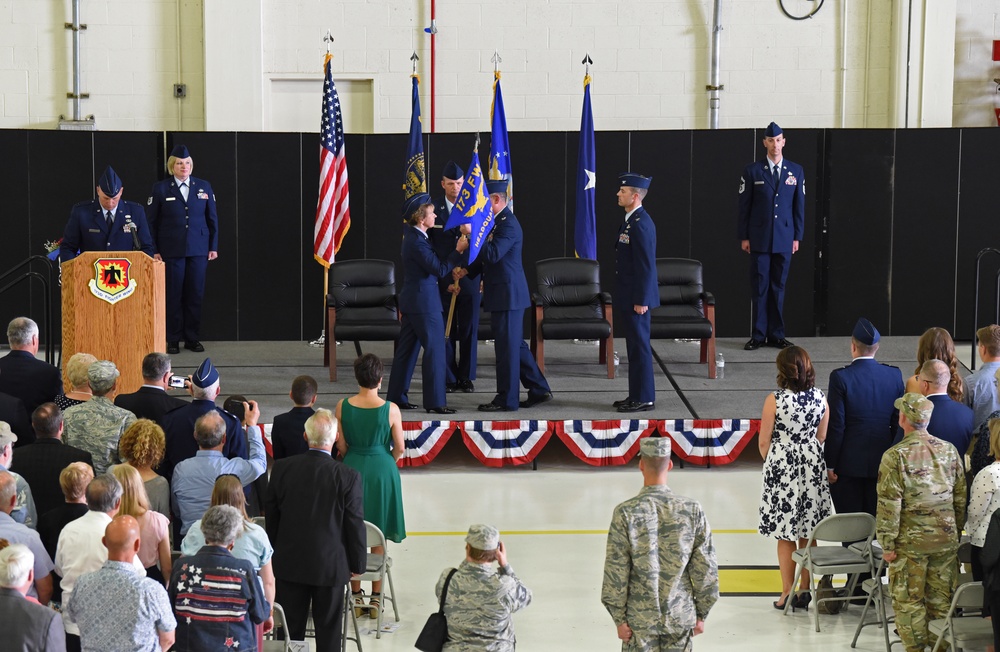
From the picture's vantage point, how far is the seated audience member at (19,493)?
5504 millimetres

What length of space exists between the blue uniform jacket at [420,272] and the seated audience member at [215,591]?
183 inches

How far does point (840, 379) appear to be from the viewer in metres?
6.93

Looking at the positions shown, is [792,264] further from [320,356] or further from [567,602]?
[567,602]

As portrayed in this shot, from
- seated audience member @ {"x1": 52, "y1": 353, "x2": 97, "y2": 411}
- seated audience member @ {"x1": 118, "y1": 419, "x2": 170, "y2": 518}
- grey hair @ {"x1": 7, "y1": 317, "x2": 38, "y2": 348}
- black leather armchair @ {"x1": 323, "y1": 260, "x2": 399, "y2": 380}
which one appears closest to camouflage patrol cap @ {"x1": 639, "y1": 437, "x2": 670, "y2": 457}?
seated audience member @ {"x1": 118, "y1": 419, "x2": 170, "y2": 518}

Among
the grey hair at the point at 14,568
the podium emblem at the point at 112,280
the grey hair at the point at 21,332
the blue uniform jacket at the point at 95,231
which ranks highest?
the blue uniform jacket at the point at 95,231

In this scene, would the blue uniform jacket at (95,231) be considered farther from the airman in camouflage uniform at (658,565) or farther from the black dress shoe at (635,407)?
the airman in camouflage uniform at (658,565)

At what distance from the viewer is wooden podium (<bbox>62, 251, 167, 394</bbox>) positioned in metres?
8.98

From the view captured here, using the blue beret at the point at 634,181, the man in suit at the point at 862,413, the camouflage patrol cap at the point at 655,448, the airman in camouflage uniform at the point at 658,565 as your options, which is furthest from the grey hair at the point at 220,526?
the blue beret at the point at 634,181

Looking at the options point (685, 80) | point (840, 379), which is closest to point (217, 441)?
point (840, 379)

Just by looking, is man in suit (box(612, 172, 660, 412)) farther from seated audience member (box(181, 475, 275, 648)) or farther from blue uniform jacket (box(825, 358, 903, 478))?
seated audience member (box(181, 475, 275, 648))

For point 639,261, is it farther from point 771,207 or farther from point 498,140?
point 498,140

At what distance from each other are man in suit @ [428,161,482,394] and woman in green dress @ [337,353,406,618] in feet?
10.7

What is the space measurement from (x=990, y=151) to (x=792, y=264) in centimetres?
224

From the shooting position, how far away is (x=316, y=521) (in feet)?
18.7
